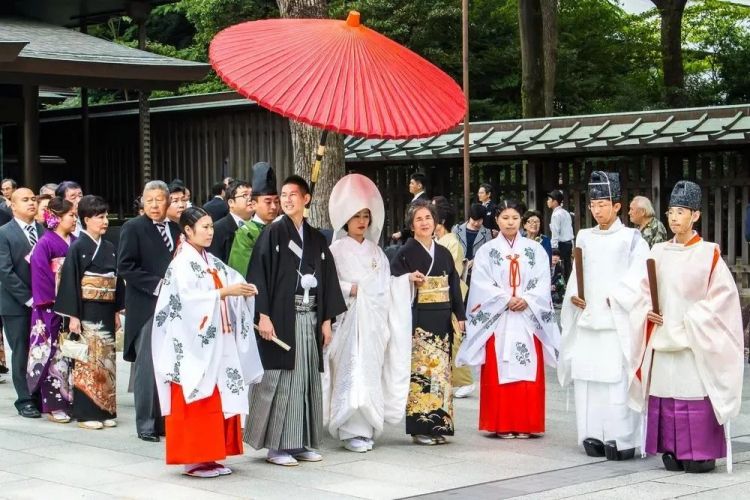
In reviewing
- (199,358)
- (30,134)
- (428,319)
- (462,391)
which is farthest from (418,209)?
(30,134)

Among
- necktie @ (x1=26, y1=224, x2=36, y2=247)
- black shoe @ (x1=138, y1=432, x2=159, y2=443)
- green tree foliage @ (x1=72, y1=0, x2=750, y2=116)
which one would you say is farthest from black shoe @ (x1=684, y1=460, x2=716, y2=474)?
green tree foliage @ (x1=72, y1=0, x2=750, y2=116)

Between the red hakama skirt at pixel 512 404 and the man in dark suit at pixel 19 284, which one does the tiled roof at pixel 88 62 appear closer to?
the man in dark suit at pixel 19 284

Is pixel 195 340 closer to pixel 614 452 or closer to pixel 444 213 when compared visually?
pixel 614 452

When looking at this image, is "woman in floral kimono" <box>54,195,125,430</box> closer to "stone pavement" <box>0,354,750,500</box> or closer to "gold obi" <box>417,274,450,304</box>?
"stone pavement" <box>0,354,750,500</box>

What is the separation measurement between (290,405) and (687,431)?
2422 millimetres

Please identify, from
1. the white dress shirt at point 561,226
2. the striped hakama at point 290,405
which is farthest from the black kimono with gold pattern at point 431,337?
the white dress shirt at point 561,226

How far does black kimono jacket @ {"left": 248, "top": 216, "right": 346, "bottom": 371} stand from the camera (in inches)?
283

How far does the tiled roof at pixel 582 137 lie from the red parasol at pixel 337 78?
7.88 meters

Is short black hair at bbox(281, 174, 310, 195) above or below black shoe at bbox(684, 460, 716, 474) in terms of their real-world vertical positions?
above

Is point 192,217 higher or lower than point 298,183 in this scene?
lower

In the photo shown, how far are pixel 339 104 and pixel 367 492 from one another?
2.24 metres

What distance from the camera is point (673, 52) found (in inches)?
943

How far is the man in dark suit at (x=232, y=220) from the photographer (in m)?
8.74

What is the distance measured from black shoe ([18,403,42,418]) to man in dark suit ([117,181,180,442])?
117 cm
